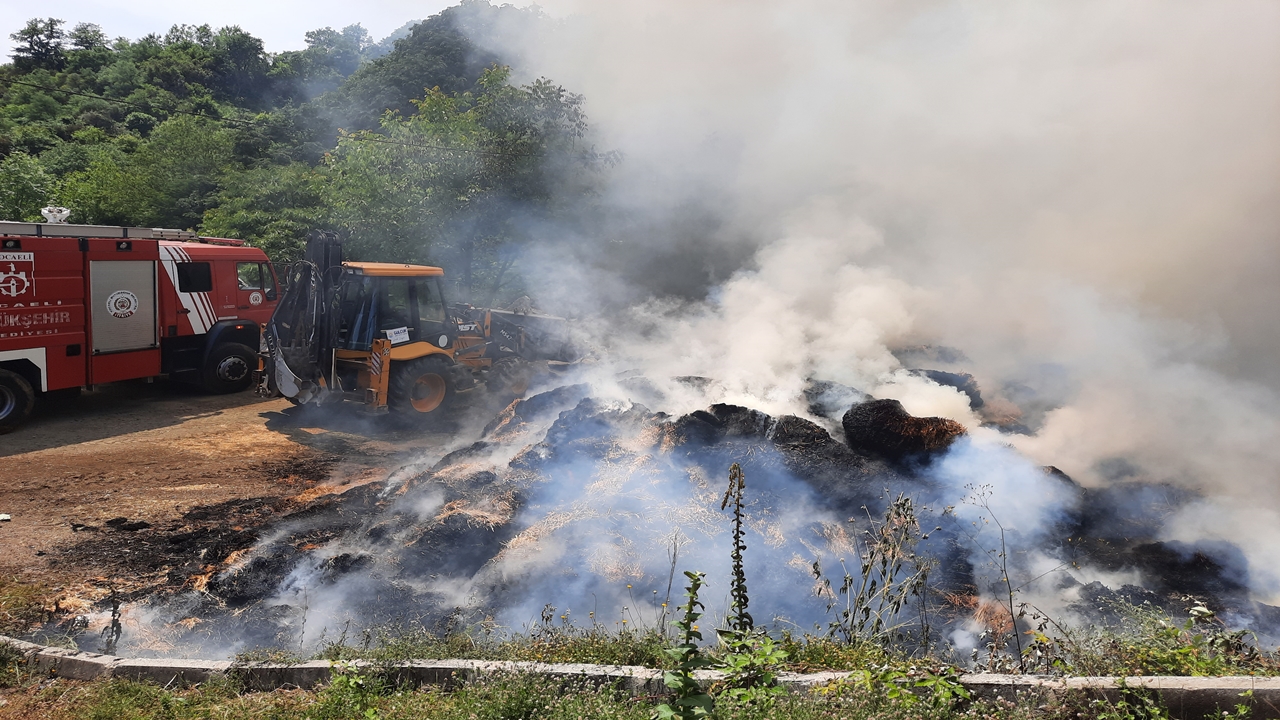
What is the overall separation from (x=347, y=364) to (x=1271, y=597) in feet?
34.5

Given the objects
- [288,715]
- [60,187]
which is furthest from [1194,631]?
[60,187]

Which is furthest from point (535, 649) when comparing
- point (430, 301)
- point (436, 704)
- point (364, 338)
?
Result: point (430, 301)

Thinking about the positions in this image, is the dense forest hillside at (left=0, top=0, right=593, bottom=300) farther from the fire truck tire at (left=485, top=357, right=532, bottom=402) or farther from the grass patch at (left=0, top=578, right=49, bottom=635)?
the grass patch at (left=0, top=578, right=49, bottom=635)

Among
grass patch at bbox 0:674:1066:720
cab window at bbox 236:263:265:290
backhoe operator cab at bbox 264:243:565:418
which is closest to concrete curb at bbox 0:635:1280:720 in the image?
grass patch at bbox 0:674:1066:720

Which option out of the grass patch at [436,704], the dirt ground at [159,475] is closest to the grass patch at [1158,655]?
the grass patch at [436,704]

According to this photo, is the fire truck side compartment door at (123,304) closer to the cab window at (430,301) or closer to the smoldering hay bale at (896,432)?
the cab window at (430,301)

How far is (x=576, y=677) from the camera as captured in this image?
362 centimetres

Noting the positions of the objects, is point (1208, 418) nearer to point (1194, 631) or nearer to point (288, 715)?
point (1194, 631)

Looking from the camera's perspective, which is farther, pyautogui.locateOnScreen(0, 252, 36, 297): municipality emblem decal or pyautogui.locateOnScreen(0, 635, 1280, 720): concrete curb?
pyautogui.locateOnScreen(0, 252, 36, 297): municipality emblem decal

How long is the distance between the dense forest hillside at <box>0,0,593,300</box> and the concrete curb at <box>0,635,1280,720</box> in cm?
1080

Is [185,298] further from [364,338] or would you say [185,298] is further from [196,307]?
[364,338]

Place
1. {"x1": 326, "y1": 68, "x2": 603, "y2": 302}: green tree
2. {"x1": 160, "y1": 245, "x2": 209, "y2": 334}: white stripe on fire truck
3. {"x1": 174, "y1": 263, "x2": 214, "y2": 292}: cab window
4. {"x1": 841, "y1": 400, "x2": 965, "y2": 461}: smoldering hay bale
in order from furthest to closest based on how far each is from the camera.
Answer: {"x1": 326, "y1": 68, "x2": 603, "y2": 302}: green tree → {"x1": 174, "y1": 263, "x2": 214, "y2": 292}: cab window → {"x1": 160, "y1": 245, "x2": 209, "y2": 334}: white stripe on fire truck → {"x1": 841, "y1": 400, "x2": 965, "y2": 461}: smoldering hay bale

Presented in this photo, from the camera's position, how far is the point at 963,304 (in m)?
13.0

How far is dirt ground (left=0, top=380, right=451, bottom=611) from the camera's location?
6059mm
